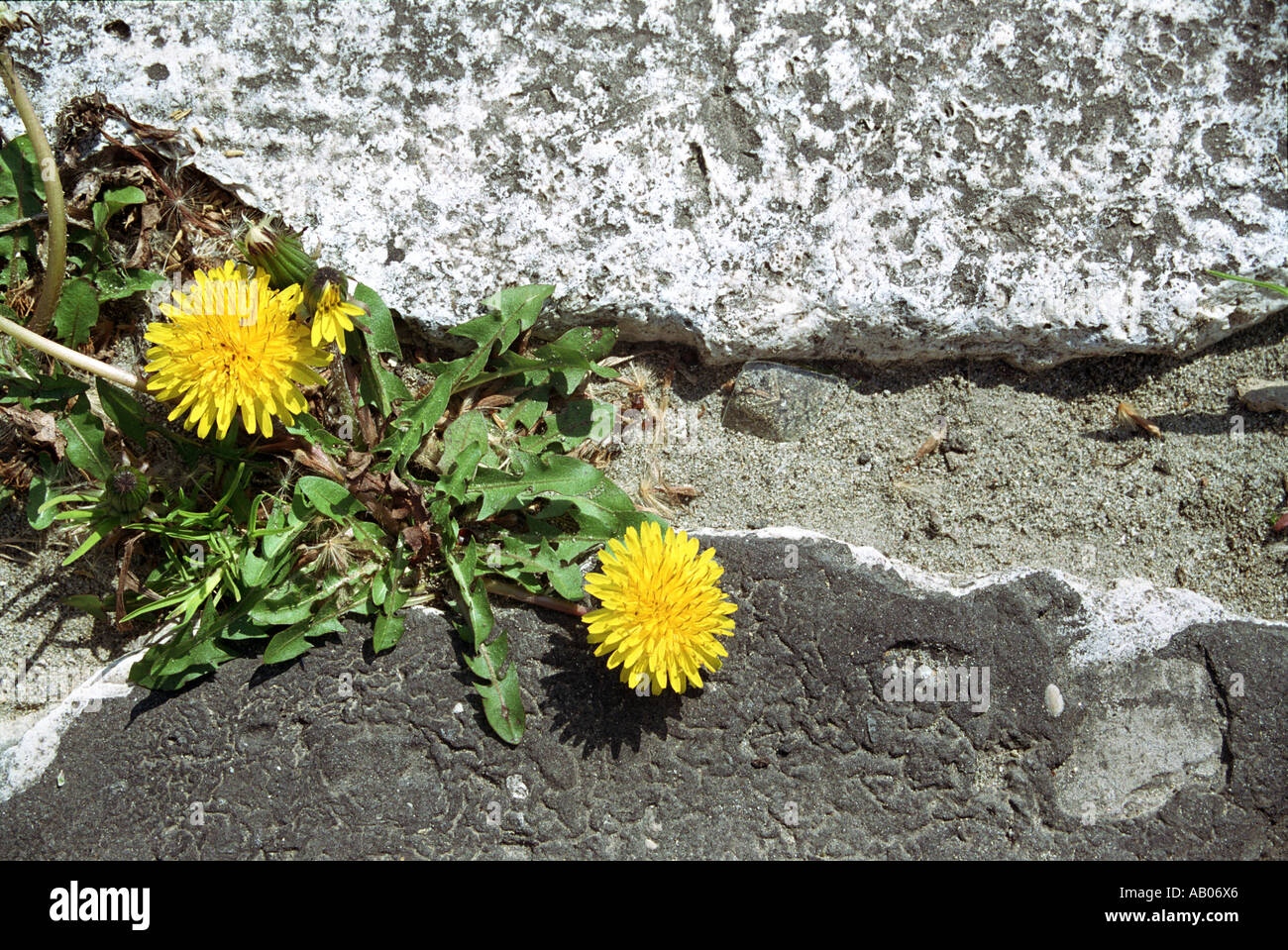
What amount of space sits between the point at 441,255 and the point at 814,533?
1314mm

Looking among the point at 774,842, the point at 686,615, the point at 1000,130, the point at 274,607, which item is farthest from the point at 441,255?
the point at 774,842

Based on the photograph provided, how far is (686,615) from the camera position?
216 cm

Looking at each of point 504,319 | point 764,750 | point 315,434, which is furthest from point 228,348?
point 764,750

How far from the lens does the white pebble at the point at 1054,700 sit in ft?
7.55

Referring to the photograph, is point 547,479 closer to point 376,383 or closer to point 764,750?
point 376,383

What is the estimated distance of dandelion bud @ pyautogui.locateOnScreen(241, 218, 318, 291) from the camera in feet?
6.82

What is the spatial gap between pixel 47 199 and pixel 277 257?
72cm

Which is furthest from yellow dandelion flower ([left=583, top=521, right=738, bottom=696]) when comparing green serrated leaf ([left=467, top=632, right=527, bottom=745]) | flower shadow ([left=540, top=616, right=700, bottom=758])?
green serrated leaf ([left=467, top=632, right=527, bottom=745])

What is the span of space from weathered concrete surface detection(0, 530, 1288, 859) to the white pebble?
2 centimetres

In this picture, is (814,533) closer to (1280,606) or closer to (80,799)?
(1280,606)

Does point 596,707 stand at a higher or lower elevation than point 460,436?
lower

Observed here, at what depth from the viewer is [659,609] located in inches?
85.0

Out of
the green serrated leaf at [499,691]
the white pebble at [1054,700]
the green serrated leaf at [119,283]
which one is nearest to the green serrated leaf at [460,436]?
the green serrated leaf at [499,691]

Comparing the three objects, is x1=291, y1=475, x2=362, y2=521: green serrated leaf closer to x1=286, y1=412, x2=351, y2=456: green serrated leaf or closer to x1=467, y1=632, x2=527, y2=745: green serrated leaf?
x1=286, y1=412, x2=351, y2=456: green serrated leaf
